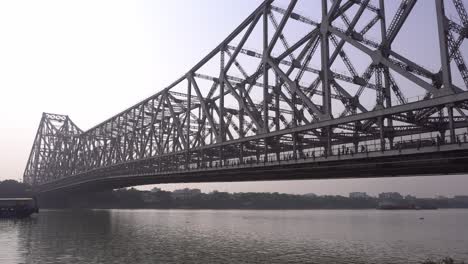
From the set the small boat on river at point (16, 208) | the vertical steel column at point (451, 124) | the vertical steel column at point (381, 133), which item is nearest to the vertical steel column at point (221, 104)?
the vertical steel column at point (381, 133)

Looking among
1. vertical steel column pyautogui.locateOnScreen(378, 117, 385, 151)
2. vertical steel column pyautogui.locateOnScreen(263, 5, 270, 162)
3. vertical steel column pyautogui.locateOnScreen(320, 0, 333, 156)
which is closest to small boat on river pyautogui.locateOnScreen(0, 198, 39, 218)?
vertical steel column pyautogui.locateOnScreen(263, 5, 270, 162)

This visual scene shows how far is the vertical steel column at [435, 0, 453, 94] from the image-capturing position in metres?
33.8

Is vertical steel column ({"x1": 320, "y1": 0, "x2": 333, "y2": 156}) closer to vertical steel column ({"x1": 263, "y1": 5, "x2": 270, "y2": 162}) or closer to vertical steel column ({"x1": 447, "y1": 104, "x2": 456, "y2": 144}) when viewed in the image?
vertical steel column ({"x1": 263, "y1": 5, "x2": 270, "y2": 162})

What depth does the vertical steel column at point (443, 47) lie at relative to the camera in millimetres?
33750

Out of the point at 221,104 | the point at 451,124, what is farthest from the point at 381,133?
the point at 221,104

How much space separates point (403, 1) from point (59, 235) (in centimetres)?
4944

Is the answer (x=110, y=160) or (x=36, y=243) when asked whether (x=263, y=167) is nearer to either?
(x=36, y=243)

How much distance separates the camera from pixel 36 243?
49250mm

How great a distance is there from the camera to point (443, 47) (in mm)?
34531

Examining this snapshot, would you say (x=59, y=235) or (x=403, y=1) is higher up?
(x=403, y=1)

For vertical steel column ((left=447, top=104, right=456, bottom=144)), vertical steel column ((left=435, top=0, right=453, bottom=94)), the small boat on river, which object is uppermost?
vertical steel column ((left=435, top=0, right=453, bottom=94))

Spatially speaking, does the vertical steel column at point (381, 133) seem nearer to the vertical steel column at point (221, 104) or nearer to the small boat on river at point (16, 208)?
the vertical steel column at point (221, 104)

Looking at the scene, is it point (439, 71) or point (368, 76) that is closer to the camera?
point (439, 71)

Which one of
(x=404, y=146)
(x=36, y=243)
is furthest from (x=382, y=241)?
(x=36, y=243)
